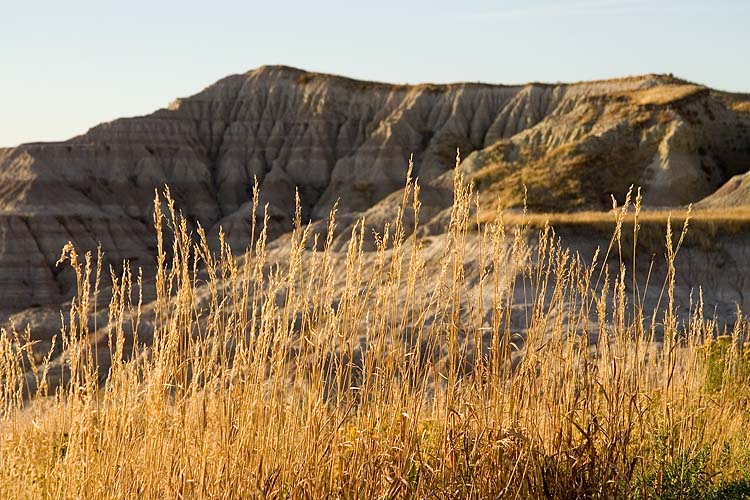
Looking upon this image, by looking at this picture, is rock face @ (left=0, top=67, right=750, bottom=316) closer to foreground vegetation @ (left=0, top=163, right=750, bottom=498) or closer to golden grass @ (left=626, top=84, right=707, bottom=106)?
golden grass @ (left=626, top=84, right=707, bottom=106)

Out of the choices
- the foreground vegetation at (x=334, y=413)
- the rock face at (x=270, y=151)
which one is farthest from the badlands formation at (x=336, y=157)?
the foreground vegetation at (x=334, y=413)

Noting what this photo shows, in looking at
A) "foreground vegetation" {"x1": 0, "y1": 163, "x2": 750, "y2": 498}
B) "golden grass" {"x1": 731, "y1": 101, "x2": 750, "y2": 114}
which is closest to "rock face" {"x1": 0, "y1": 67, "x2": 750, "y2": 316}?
"golden grass" {"x1": 731, "y1": 101, "x2": 750, "y2": 114}

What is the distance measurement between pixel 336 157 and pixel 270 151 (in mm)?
5564

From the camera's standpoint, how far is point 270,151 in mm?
73250

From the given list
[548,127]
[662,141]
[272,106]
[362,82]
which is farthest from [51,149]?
[662,141]

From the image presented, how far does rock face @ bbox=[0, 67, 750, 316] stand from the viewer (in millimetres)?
53312

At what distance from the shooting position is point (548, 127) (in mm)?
46281

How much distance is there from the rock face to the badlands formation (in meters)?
0.13

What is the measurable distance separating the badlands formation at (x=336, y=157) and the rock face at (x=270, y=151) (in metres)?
0.13

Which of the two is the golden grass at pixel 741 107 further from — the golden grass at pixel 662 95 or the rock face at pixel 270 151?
the golden grass at pixel 662 95

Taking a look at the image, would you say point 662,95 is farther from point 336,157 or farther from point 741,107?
point 336,157

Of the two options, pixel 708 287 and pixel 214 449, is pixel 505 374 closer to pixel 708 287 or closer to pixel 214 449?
pixel 214 449

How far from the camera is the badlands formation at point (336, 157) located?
128ft

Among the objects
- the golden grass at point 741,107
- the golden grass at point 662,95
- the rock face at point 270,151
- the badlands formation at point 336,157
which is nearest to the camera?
the badlands formation at point 336,157
